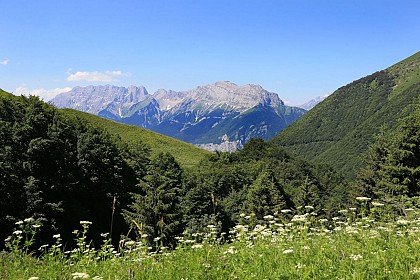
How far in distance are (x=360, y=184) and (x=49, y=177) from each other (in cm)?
3523

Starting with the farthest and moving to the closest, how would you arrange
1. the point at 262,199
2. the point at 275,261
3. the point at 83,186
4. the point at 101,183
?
the point at 262,199, the point at 101,183, the point at 83,186, the point at 275,261

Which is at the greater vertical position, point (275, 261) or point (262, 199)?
point (275, 261)

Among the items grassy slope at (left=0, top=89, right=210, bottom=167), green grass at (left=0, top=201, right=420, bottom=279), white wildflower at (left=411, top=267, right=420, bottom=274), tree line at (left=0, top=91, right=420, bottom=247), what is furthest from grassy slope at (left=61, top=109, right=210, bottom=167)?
white wildflower at (left=411, top=267, right=420, bottom=274)

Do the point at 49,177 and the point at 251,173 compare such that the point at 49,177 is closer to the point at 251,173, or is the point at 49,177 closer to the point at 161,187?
the point at 161,187

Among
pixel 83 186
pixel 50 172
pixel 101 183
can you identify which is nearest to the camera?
pixel 50 172

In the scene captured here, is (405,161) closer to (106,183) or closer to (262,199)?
(262,199)

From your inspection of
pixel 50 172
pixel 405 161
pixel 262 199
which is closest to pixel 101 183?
pixel 50 172

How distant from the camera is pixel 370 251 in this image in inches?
194

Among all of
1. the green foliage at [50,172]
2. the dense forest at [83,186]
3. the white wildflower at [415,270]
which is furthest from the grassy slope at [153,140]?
the white wildflower at [415,270]

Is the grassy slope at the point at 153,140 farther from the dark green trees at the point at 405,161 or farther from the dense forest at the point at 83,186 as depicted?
the dark green trees at the point at 405,161

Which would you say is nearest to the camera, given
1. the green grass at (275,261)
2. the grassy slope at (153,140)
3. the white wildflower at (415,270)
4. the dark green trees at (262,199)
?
the white wildflower at (415,270)

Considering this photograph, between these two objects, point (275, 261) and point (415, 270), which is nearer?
point (415, 270)

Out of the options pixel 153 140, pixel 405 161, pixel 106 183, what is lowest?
pixel 106 183

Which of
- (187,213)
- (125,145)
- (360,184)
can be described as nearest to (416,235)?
(360,184)
